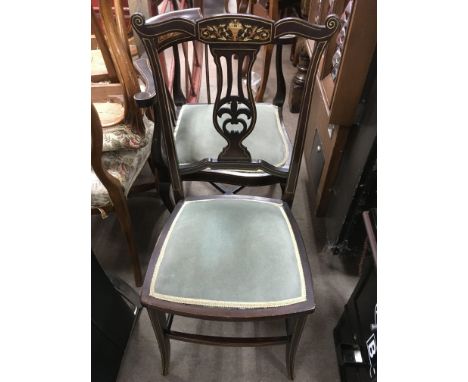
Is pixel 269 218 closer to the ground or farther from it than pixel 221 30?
closer to the ground

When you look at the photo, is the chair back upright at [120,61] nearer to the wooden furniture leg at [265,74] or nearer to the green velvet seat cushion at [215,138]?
the green velvet seat cushion at [215,138]

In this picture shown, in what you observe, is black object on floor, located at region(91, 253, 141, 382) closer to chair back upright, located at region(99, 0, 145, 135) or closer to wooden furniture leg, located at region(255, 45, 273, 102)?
chair back upright, located at region(99, 0, 145, 135)

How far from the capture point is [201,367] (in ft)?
3.68

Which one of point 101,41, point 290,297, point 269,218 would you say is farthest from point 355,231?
point 101,41

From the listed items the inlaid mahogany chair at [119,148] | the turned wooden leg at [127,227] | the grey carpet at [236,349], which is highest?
the inlaid mahogany chair at [119,148]

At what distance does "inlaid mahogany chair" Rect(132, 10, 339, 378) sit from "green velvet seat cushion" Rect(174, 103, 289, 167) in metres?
0.12

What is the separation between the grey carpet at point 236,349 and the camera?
110 cm

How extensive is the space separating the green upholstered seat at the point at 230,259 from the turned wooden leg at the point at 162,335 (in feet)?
0.38

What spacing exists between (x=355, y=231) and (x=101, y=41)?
1.10 m

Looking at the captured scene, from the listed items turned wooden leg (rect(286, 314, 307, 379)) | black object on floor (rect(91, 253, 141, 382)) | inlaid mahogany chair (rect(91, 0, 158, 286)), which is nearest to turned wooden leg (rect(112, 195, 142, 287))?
inlaid mahogany chair (rect(91, 0, 158, 286))

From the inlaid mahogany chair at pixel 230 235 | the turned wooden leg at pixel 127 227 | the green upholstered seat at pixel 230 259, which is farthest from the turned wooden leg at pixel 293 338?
the turned wooden leg at pixel 127 227

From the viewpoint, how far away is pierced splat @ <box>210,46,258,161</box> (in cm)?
79

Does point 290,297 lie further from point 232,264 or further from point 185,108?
point 185,108

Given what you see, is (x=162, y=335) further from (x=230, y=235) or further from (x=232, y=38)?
(x=232, y=38)
